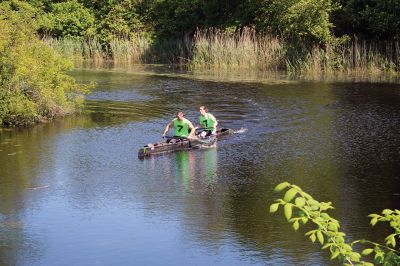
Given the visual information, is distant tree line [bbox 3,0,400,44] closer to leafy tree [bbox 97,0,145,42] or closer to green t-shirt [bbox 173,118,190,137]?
leafy tree [bbox 97,0,145,42]

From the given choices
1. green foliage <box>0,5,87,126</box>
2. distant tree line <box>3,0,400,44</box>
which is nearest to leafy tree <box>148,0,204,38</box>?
distant tree line <box>3,0,400,44</box>

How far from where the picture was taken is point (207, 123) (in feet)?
62.4

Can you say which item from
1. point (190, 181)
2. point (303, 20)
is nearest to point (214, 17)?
point (303, 20)

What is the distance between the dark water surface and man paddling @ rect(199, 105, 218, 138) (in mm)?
562

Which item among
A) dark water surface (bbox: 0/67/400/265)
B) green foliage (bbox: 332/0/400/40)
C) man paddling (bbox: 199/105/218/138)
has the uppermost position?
green foliage (bbox: 332/0/400/40)

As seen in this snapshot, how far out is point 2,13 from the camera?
2233 centimetres

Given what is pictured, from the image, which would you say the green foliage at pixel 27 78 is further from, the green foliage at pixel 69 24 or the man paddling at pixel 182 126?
the green foliage at pixel 69 24

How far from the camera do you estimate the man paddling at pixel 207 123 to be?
60.8 feet

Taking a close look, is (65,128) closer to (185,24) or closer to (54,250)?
(54,250)

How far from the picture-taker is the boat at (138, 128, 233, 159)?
16.4 meters

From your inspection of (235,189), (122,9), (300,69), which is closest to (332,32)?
(300,69)

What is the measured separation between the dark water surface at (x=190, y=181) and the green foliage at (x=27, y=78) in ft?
2.09

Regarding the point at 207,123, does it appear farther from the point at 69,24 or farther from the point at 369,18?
the point at 69,24

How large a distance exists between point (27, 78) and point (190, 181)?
8.15 m
